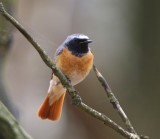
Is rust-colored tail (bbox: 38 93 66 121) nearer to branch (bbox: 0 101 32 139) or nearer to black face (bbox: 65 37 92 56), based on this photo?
black face (bbox: 65 37 92 56)

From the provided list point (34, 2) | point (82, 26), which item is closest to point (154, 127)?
point (82, 26)

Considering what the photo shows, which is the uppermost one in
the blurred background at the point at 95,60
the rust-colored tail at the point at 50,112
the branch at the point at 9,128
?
the branch at the point at 9,128

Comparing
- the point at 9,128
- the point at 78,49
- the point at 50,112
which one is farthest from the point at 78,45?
the point at 9,128

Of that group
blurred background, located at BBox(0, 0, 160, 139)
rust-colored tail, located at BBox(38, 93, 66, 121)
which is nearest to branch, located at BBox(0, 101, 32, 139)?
blurred background, located at BBox(0, 0, 160, 139)

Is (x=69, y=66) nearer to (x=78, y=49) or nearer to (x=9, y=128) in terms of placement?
(x=78, y=49)

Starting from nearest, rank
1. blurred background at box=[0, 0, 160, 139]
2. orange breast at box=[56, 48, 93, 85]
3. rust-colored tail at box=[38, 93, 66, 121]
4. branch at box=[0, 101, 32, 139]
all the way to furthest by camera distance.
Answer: branch at box=[0, 101, 32, 139]
orange breast at box=[56, 48, 93, 85]
rust-colored tail at box=[38, 93, 66, 121]
blurred background at box=[0, 0, 160, 139]

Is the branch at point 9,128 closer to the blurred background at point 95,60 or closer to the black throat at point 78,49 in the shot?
the blurred background at point 95,60

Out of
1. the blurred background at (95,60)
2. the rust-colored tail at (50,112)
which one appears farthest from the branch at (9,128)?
the rust-colored tail at (50,112)
